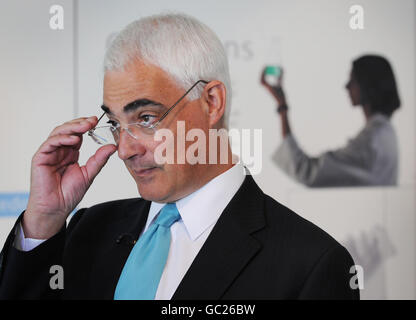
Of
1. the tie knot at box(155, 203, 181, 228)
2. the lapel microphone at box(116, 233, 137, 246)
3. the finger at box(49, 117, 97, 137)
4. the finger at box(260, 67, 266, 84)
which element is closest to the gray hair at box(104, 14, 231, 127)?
the finger at box(49, 117, 97, 137)

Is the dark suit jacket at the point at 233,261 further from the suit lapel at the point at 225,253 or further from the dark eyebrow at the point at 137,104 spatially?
the dark eyebrow at the point at 137,104

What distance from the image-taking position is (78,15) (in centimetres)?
198

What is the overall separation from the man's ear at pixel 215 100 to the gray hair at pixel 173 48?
0.6 inches

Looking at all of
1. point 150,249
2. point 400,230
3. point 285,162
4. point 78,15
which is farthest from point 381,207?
point 150,249

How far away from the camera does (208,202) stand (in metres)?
1.08

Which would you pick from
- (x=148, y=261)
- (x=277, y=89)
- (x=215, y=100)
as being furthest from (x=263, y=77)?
(x=148, y=261)

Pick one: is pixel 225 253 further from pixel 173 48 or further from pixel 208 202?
pixel 173 48

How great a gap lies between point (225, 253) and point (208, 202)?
125mm

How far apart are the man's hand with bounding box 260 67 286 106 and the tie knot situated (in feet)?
4.95

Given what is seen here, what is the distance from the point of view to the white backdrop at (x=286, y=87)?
75.8 inches

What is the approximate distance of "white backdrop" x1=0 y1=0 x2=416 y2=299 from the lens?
1.93 m

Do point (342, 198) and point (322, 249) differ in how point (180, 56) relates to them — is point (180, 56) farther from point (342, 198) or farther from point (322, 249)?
point (342, 198)

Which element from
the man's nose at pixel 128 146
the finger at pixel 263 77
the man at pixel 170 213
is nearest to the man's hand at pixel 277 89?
the finger at pixel 263 77
